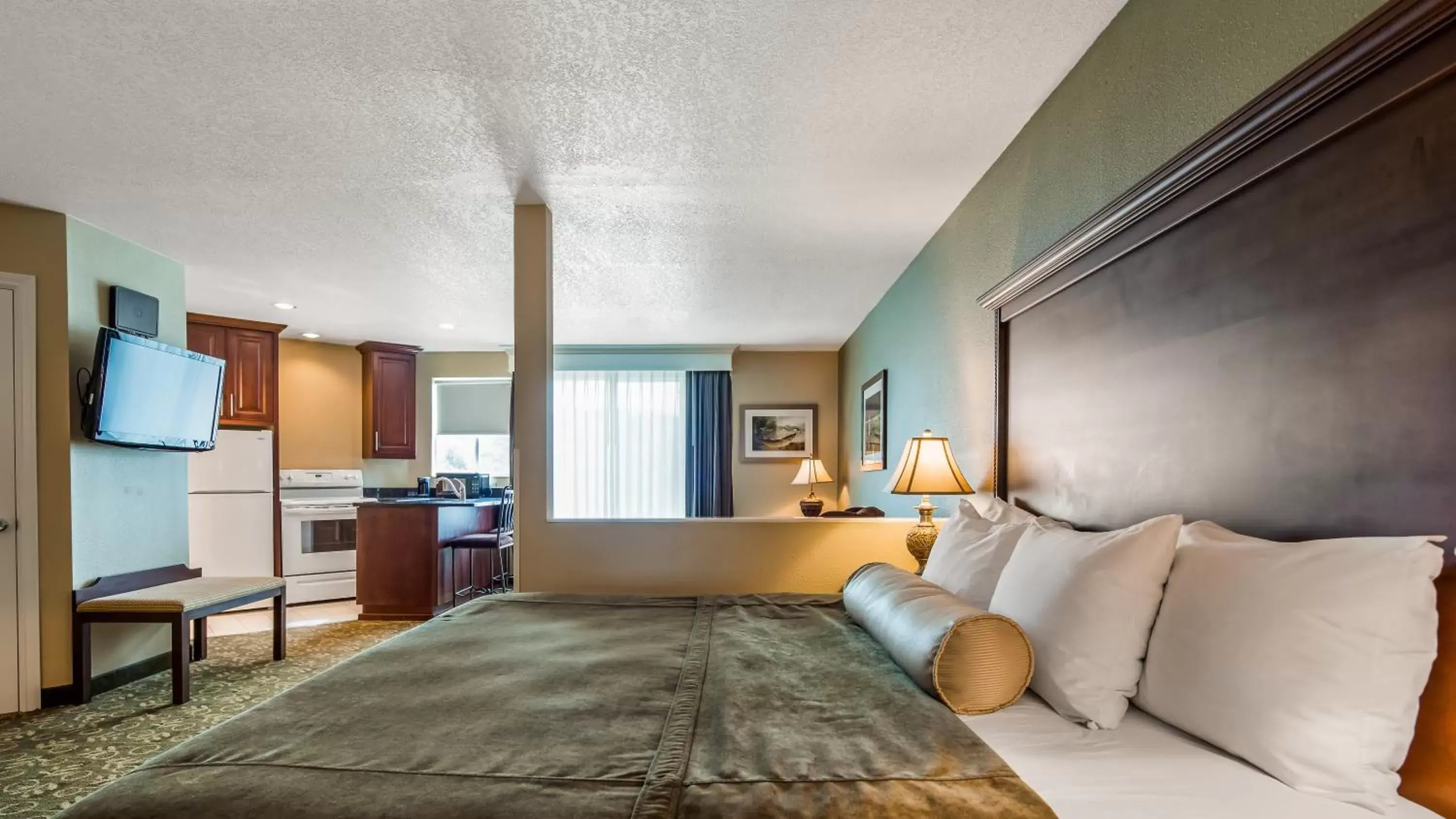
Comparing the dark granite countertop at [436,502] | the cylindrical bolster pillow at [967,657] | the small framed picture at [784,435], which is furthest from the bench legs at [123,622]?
the small framed picture at [784,435]

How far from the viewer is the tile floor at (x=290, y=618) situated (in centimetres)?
512

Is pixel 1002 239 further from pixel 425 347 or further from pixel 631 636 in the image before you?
pixel 425 347

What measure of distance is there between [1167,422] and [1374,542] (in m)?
0.63

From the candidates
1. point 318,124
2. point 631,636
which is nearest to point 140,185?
point 318,124

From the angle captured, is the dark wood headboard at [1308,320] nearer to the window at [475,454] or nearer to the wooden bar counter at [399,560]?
the wooden bar counter at [399,560]

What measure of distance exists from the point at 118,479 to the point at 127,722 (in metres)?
1.31

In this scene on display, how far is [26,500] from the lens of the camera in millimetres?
3309

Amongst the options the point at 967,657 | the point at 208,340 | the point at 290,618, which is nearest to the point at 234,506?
the point at 290,618

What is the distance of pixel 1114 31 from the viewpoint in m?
1.88

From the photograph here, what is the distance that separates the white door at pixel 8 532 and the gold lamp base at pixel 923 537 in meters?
4.17

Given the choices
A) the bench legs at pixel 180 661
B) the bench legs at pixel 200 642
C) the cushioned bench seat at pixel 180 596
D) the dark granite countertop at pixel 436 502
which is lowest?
the bench legs at pixel 200 642

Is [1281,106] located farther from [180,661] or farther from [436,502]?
[436,502]

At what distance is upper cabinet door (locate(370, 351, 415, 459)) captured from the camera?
22.5 ft

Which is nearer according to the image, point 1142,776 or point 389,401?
point 1142,776
